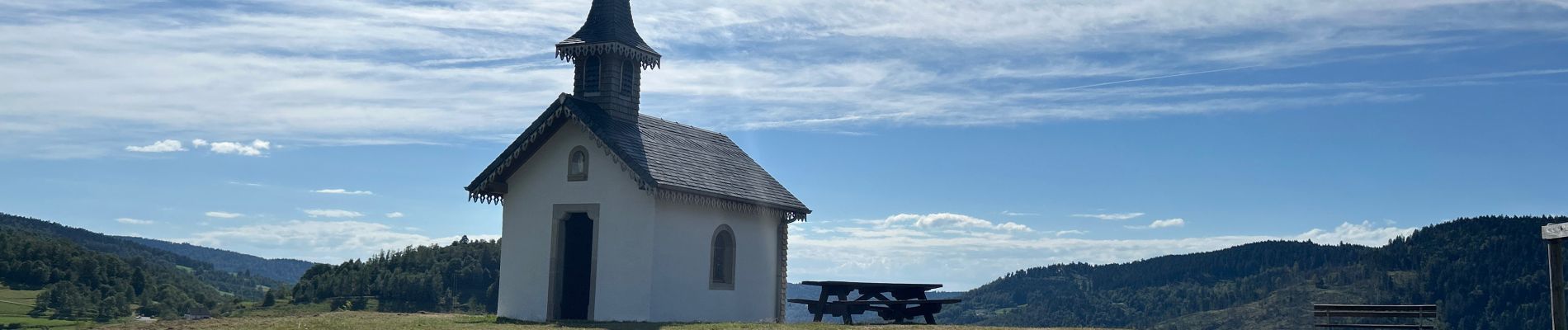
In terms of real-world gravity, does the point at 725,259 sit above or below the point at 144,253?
below

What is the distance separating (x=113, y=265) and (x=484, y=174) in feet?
328

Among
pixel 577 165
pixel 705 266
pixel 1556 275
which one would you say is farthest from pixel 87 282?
pixel 1556 275

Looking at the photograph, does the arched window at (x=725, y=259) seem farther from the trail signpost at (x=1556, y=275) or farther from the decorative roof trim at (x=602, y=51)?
the trail signpost at (x=1556, y=275)

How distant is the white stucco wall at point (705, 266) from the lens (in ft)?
90.2

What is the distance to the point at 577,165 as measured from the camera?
2808cm

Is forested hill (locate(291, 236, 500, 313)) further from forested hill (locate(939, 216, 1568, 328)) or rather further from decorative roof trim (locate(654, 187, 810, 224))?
→ forested hill (locate(939, 216, 1568, 328))

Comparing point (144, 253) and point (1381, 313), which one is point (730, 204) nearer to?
point (1381, 313)

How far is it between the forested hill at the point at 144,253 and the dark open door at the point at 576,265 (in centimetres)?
13818

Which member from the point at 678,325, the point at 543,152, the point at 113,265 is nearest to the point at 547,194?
the point at 543,152

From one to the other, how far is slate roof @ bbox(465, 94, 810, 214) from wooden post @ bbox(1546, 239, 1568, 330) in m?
16.4

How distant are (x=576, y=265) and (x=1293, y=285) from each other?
16057cm

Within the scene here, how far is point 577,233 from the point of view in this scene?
93.5 feet

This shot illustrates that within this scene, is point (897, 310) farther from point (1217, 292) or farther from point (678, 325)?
point (1217, 292)

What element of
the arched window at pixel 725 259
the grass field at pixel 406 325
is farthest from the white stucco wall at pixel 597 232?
the arched window at pixel 725 259
